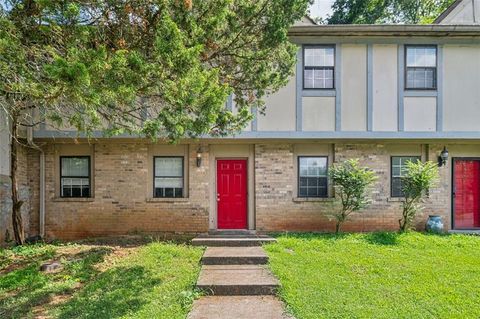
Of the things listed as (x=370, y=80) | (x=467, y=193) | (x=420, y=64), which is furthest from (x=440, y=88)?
(x=467, y=193)

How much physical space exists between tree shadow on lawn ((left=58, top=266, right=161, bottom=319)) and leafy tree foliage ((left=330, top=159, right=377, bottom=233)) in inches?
224

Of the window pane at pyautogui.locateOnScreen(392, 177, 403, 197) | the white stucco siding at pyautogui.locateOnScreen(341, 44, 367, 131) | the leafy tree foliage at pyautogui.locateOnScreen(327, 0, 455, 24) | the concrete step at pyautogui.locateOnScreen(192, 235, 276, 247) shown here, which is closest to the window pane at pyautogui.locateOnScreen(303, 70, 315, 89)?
the white stucco siding at pyautogui.locateOnScreen(341, 44, 367, 131)

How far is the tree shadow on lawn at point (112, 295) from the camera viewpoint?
17.1 feet

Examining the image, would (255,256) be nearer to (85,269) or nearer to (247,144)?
(85,269)

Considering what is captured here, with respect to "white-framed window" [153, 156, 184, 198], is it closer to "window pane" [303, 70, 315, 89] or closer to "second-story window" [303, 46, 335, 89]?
"window pane" [303, 70, 315, 89]

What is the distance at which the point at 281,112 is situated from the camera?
33.4 feet

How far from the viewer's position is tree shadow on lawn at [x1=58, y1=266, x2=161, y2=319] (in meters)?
5.20

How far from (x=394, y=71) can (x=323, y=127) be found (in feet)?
8.44

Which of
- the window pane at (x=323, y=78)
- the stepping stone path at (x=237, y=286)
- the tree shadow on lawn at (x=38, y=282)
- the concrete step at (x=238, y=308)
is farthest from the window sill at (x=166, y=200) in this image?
the concrete step at (x=238, y=308)

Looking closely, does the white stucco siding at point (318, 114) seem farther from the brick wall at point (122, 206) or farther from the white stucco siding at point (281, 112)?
the brick wall at point (122, 206)

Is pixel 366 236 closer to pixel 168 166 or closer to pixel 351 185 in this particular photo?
pixel 351 185

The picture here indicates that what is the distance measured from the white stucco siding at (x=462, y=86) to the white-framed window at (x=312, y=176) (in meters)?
3.76

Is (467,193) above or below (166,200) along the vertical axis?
above

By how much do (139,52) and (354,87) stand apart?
6747 millimetres
